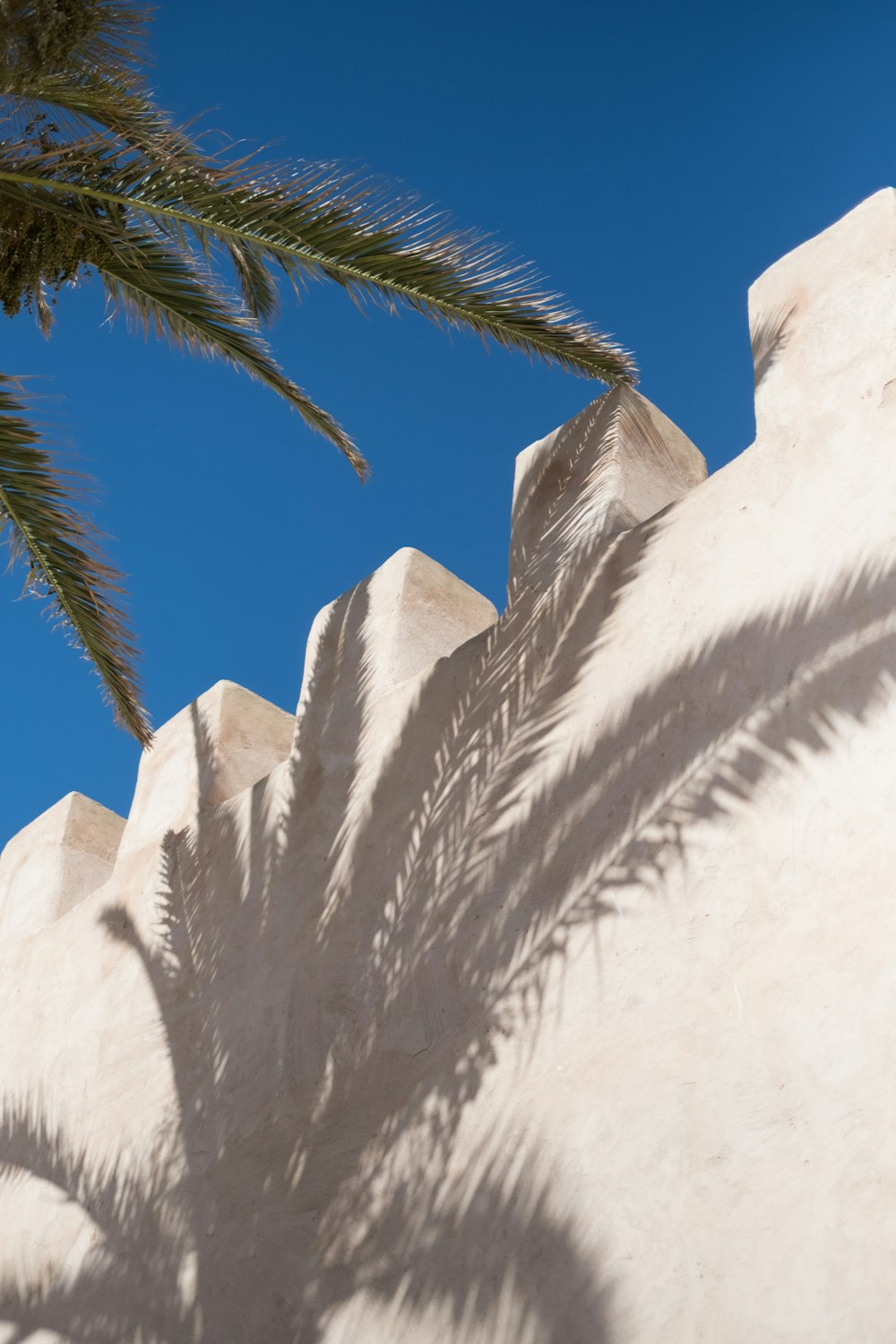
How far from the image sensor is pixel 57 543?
507 cm

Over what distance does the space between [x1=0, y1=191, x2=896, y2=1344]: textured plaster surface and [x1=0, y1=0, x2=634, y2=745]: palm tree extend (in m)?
0.89

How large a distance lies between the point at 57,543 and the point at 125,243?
3.84 ft

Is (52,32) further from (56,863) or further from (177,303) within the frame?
(56,863)

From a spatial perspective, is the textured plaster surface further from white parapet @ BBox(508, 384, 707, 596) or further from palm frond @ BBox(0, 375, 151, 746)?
palm frond @ BBox(0, 375, 151, 746)

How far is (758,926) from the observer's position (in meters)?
3.54

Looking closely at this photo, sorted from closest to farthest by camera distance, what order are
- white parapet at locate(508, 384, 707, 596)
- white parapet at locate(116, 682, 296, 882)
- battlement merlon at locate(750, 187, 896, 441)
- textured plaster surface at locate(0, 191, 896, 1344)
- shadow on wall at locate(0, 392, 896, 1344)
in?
textured plaster surface at locate(0, 191, 896, 1344) < shadow on wall at locate(0, 392, 896, 1344) < battlement merlon at locate(750, 187, 896, 441) < white parapet at locate(508, 384, 707, 596) < white parapet at locate(116, 682, 296, 882)

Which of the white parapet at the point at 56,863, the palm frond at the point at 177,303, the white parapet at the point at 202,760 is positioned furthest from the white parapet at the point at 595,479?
the white parapet at the point at 56,863

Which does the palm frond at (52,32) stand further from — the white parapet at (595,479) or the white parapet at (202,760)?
the white parapet at (202,760)

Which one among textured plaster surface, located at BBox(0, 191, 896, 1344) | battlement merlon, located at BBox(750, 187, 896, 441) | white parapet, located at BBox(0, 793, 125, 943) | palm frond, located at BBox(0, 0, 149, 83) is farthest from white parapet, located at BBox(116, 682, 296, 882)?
battlement merlon, located at BBox(750, 187, 896, 441)

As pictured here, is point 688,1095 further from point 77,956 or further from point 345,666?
point 77,956

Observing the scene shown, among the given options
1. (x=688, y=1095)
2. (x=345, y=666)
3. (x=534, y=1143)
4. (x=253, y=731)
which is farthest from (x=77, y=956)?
(x=688, y=1095)

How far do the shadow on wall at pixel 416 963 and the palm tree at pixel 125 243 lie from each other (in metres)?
1.08

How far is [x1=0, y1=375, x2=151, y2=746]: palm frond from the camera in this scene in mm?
4855

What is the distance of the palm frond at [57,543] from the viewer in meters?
4.86
